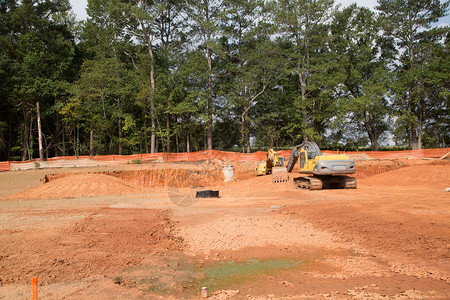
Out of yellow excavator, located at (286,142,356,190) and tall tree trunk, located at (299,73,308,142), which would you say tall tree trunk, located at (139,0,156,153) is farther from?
yellow excavator, located at (286,142,356,190)

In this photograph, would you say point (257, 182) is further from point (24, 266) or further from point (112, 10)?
point (112, 10)

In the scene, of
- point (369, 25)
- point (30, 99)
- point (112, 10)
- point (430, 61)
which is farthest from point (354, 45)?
point (30, 99)

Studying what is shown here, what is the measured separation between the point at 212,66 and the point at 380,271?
36855mm

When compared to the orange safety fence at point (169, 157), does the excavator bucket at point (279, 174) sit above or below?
below

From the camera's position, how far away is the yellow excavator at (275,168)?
22000mm

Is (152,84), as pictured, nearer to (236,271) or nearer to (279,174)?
(279,174)

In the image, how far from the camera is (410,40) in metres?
38.5

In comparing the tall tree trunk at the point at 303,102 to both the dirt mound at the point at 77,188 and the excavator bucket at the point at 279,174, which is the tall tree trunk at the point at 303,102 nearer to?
the excavator bucket at the point at 279,174

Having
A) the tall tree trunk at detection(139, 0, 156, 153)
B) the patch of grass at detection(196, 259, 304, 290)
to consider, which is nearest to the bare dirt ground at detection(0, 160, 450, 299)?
the patch of grass at detection(196, 259, 304, 290)

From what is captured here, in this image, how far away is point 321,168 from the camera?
16.7 m

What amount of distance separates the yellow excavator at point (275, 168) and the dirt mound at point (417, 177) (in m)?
6.72

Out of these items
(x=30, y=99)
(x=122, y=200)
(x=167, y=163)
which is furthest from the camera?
(x=30, y=99)

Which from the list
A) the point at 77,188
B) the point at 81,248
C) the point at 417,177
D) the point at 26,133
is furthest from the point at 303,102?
the point at 81,248

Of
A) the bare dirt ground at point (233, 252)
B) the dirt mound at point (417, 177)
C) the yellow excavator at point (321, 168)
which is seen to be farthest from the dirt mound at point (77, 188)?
the dirt mound at point (417, 177)
